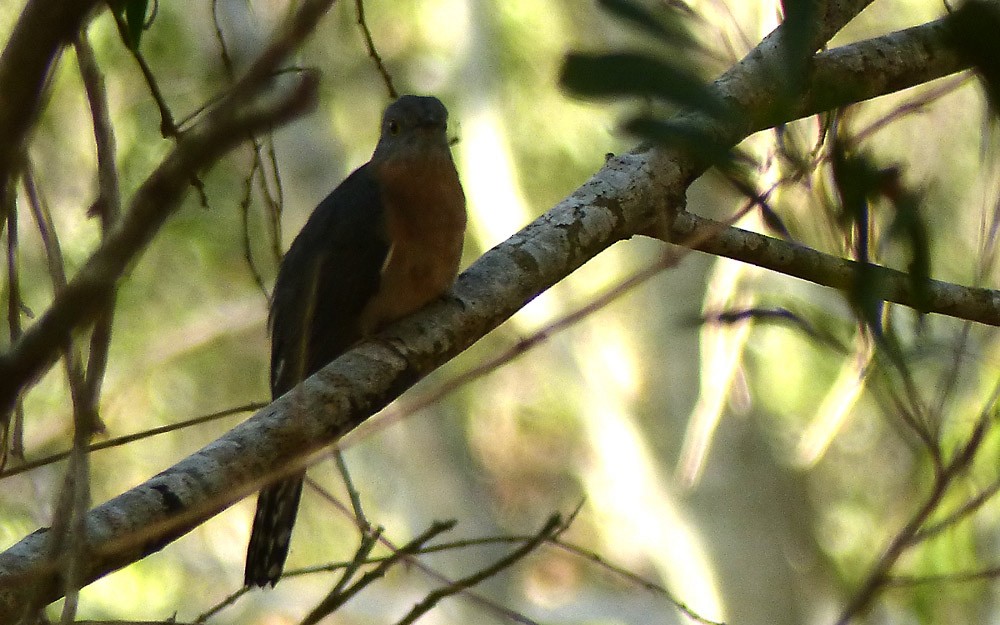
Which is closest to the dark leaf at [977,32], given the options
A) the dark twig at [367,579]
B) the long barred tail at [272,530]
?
the dark twig at [367,579]

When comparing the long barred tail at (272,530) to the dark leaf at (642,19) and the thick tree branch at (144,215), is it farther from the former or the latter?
the thick tree branch at (144,215)

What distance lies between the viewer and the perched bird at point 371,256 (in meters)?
3.89

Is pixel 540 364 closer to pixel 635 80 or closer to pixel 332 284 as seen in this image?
pixel 332 284

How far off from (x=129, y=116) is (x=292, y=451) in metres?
10.1

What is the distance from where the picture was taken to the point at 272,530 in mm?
3691

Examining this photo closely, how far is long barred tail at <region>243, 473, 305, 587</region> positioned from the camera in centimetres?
360

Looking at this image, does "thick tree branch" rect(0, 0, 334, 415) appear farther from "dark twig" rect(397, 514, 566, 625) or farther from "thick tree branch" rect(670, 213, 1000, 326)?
"thick tree branch" rect(670, 213, 1000, 326)

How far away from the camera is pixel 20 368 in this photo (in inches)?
32.7

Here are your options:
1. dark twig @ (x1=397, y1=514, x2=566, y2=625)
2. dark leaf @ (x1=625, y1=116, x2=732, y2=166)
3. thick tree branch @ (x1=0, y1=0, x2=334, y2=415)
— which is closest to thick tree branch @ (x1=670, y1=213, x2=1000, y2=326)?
dark twig @ (x1=397, y1=514, x2=566, y2=625)

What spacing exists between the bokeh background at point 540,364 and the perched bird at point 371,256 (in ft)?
6.24

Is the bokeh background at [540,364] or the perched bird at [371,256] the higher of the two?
the bokeh background at [540,364]

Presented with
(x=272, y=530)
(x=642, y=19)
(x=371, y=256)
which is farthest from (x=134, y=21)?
(x=371, y=256)

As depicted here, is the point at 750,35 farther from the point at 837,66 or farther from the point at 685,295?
the point at 837,66

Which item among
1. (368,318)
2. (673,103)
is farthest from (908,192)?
(368,318)
